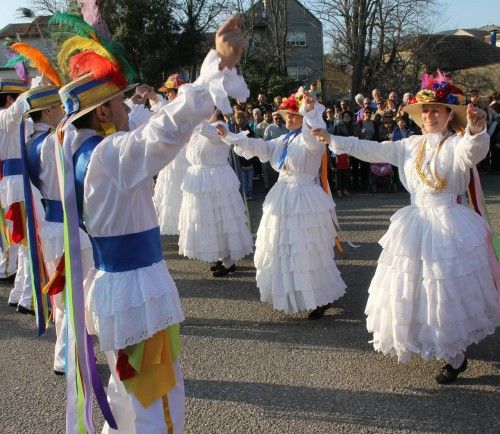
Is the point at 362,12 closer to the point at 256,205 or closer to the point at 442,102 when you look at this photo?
the point at 256,205

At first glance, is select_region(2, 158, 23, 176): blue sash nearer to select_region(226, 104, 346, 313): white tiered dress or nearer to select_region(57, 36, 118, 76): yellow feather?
select_region(226, 104, 346, 313): white tiered dress

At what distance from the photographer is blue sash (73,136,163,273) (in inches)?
94.9

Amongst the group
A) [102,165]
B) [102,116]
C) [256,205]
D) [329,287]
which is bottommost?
[256,205]

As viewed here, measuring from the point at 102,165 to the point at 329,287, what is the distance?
3238 mm

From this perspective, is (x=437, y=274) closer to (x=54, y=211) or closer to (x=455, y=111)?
(x=455, y=111)

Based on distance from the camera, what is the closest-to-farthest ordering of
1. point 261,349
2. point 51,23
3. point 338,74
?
point 51,23 → point 261,349 → point 338,74

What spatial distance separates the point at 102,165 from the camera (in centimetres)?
224

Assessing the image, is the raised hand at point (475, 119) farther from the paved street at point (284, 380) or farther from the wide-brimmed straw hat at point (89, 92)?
the wide-brimmed straw hat at point (89, 92)

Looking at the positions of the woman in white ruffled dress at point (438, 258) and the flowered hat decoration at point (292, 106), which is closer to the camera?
the woman in white ruffled dress at point (438, 258)

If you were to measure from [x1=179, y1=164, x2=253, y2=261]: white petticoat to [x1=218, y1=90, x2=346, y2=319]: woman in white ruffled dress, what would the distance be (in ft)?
4.21

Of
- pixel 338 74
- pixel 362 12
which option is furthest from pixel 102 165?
pixel 338 74

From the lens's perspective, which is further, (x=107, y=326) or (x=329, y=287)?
(x=329, y=287)

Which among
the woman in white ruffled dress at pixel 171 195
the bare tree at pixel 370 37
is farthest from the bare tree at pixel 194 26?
the woman in white ruffled dress at pixel 171 195

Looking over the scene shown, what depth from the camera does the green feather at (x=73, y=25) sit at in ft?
8.24
